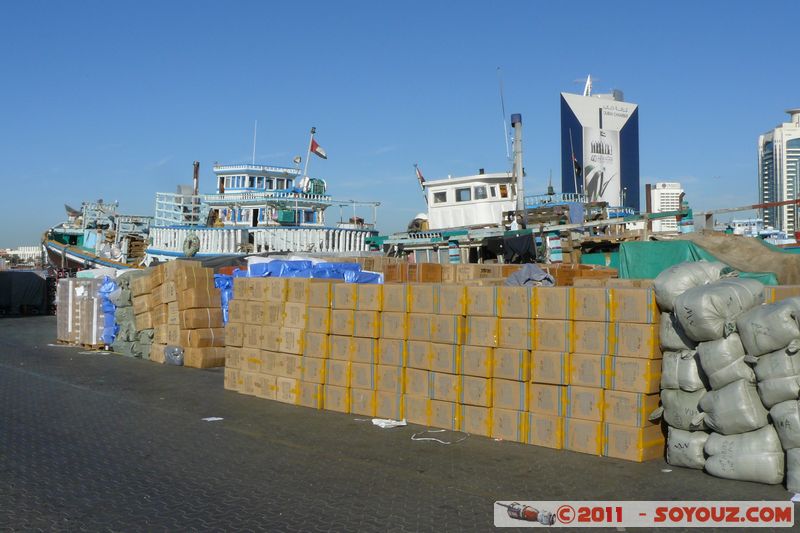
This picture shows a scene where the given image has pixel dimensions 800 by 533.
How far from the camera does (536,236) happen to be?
19812mm

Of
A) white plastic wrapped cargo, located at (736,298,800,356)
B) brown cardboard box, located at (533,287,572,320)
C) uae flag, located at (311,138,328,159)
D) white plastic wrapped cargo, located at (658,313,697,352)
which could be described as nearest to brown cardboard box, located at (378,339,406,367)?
brown cardboard box, located at (533,287,572,320)

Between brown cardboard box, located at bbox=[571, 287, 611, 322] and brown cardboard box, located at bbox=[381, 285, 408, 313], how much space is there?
8.07 feet

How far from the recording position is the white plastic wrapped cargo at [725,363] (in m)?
6.84

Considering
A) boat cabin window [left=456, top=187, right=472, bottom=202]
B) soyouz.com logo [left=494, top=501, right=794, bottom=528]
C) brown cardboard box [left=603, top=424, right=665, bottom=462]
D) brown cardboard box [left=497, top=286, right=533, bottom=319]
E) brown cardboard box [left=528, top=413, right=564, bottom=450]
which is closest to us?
soyouz.com logo [left=494, top=501, right=794, bottom=528]

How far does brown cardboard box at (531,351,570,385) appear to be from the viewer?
26.9 ft

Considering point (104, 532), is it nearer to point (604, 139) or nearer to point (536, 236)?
point (536, 236)

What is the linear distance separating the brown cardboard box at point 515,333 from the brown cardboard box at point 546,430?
0.82 m

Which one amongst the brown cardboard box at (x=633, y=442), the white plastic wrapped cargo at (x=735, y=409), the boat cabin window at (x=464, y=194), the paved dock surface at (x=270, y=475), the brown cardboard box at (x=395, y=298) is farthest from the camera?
the boat cabin window at (x=464, y=194)

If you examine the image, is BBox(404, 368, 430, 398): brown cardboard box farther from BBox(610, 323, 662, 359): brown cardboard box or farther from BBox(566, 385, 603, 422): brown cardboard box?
BBox(610, 323, 662, 359): brown cardboard box

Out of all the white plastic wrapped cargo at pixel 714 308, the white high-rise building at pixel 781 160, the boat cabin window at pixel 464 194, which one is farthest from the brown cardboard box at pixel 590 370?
the white high-rise building at pixel 781 160

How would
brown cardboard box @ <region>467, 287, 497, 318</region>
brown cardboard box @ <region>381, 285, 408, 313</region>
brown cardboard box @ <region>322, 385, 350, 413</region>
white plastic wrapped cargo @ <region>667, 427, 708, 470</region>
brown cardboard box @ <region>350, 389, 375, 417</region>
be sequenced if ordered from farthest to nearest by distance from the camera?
1. brown cardboard box @ <region>322, 385, 350, 413</region>
2. brown cardboard box @ <region>350, 389, 375, 417</region>
3. brown cardboard box @ <region>381, 285, 408, 313</region>
4. brown cardboard box @ <region>467, 287, 497, 318</region>
5. white plastic wrapped cargo @ <region>667, 427, 708, 470</region>

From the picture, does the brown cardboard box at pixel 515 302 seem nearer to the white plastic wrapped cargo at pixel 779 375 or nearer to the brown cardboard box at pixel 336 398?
the white plastic wrapped cargo at pixel 779 375

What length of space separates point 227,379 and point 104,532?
6.91 m

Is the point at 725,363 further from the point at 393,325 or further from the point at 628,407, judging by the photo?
the point at 393,325
